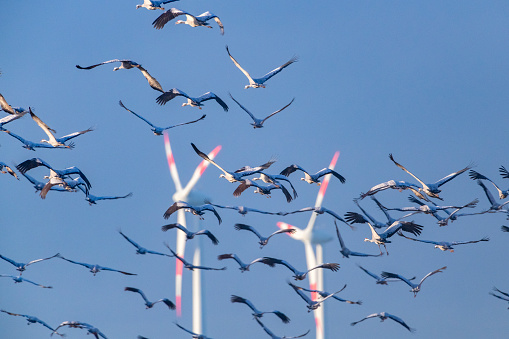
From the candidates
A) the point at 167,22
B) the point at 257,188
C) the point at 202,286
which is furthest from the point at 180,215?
the point at 167,22

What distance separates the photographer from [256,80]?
6931 centimetres

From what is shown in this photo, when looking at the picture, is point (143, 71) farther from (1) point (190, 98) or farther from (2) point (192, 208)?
(2) point (192, 208)

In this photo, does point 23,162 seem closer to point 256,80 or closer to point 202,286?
point 256,80

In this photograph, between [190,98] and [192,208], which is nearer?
[190,98]

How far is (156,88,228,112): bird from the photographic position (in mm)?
69312

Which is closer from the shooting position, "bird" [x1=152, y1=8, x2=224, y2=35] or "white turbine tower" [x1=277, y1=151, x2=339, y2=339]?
"bird" [x1=152, y1=8, x2=224, y2=35]

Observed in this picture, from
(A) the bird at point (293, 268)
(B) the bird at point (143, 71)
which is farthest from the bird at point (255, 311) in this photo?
(B) the bird at point (143, 71)

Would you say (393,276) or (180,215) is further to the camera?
(180,215)

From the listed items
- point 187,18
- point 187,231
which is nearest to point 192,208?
point 187,231

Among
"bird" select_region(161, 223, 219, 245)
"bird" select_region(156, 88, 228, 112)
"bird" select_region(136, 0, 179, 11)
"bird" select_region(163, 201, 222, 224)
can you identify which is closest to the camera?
"bird" select_region(136, 0, 179, 11)

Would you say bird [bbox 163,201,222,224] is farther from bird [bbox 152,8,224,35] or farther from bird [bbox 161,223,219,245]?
bird [bbox 152,8,224,35]

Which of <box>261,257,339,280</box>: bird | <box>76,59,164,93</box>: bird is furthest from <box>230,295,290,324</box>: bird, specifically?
<box>76,59,164,93</box>: bird

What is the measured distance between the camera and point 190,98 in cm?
6919

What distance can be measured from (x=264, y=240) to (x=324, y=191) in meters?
7.82
